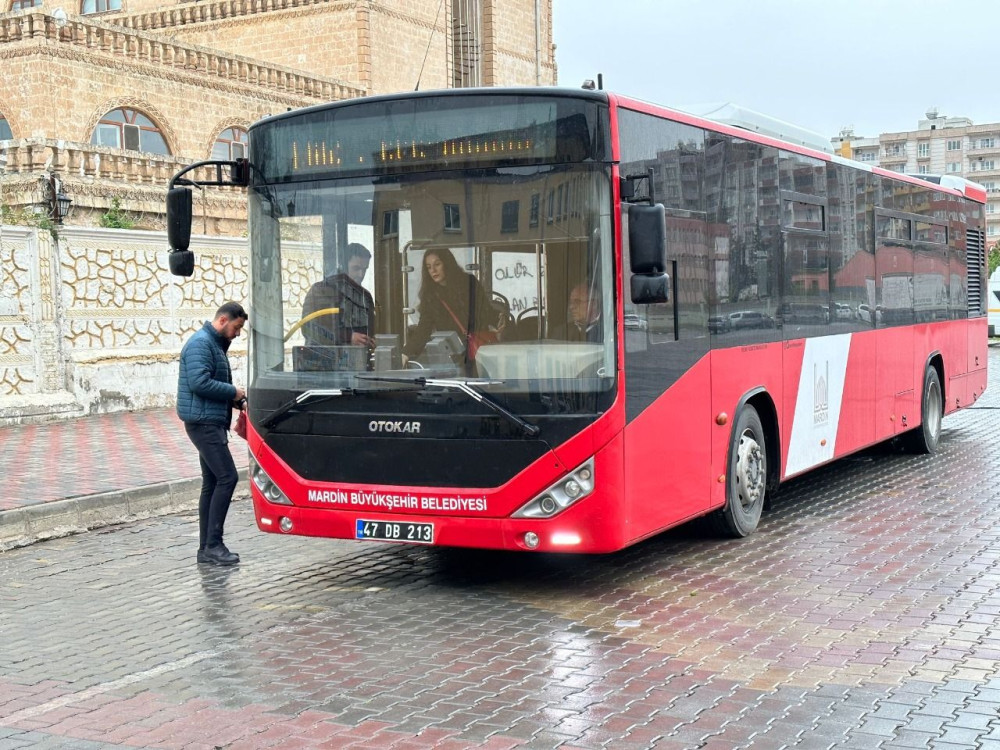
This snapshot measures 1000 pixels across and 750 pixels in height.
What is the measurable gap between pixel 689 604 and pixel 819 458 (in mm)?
3909

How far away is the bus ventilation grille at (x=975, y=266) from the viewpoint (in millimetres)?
16578

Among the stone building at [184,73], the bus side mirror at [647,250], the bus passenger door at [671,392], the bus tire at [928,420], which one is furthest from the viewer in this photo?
the stone building at [184,73]

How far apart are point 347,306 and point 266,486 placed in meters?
1.31

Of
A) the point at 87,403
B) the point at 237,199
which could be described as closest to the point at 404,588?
the point at 87,403

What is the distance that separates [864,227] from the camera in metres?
12.2

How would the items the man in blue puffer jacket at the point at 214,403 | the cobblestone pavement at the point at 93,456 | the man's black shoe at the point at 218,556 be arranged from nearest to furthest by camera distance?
the man in blue puffer jacket at the point at 214,403 < the man's black shoe at the point at 218,556 < the cobblestone pavement at the point at 93,456

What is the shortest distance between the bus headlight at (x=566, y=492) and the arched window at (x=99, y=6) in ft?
131

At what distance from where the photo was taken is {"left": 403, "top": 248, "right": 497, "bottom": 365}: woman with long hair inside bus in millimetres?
7457

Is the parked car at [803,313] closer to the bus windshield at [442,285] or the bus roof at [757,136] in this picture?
the bus roof at [757,136]

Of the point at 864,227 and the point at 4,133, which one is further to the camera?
the point at 4,133

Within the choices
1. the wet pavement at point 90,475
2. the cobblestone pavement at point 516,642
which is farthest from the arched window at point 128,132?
the cobblestone pavement at point 516,642

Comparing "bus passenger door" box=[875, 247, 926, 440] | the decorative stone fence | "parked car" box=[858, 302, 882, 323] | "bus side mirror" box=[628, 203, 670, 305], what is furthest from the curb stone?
the decorative stone fence

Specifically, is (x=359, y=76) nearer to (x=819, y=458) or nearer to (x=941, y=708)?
(x=819, y=458)

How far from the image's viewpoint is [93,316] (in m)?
18.2
